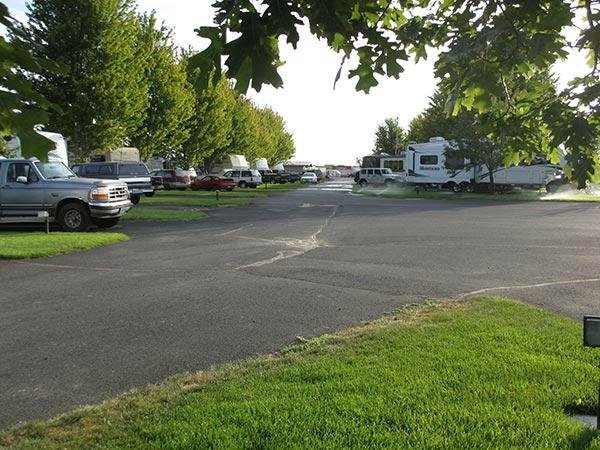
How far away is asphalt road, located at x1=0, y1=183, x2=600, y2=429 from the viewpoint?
5.28 m

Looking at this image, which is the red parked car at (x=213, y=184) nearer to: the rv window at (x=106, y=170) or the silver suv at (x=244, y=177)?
the silver suv at (x=244, y=177)

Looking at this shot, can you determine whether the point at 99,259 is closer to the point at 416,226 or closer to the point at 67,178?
the point at 67,178

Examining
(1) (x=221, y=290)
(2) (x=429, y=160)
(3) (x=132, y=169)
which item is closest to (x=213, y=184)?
(2) (x=429, y=160)

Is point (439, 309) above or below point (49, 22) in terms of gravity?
below

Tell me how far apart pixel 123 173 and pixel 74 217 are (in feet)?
39.9

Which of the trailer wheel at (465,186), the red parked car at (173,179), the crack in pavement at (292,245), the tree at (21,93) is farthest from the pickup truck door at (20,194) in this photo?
the trailer wheel at (465,186)

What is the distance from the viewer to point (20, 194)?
15.4 m

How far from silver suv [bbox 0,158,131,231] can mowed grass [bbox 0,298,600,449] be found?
11641 mm

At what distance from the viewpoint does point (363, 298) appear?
7.92 meters

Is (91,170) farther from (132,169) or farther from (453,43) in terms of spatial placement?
(453,43)

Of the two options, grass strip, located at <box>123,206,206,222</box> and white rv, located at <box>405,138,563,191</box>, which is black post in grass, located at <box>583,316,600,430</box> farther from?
white rv, located at <box>405,138,563,191</box>

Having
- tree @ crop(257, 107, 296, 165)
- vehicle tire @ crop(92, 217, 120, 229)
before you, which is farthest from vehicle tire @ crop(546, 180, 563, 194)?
tree @ crop(257, 107, 296, 165)

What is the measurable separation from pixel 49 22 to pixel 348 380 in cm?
2882

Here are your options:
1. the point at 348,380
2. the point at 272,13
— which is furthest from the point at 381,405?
the point at 272,13
